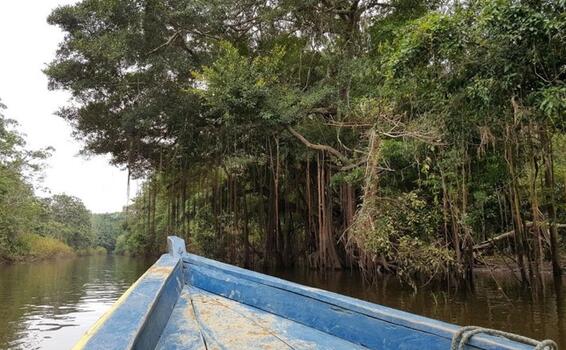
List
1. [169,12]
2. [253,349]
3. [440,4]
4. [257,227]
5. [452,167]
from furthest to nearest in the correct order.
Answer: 1. [257,227]
2. [169,12]
3. [440,4]
4. [452,167]
5. [253,349]

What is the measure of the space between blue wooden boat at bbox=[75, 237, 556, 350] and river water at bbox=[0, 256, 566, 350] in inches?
128

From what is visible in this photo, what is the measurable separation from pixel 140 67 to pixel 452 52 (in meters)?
8.61

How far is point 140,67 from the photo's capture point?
11.6 m

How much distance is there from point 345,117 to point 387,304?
4081 millimetres

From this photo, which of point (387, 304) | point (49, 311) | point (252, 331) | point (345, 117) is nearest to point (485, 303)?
point (387, 304)

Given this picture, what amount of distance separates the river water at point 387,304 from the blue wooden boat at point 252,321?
10.7 feet

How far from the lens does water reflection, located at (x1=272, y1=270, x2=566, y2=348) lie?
18.5ft

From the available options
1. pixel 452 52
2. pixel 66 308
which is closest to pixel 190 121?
pixel 66 308

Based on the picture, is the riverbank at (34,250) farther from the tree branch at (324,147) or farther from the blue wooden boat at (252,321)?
the blue wooden boat at (252,321)

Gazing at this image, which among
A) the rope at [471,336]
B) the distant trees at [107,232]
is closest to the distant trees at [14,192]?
the rope at [471,336]

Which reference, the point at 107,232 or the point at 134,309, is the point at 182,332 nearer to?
the point at 134,309

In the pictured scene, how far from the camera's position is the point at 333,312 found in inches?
91.4

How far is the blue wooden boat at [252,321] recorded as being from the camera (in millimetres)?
1555

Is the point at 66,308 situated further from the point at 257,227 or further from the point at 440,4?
the point at 257,227
